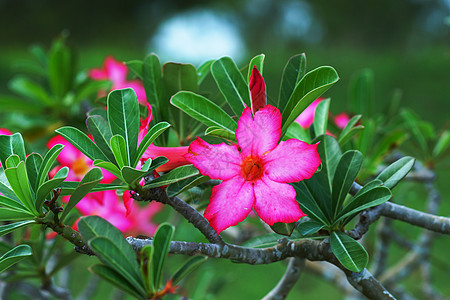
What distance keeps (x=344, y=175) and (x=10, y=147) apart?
1.02 ft

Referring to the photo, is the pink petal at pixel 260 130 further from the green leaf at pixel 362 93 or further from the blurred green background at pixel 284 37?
the blurred green background at pixel 284 37

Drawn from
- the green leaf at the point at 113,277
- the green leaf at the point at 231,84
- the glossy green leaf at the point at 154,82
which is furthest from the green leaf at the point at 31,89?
the green leaf at the point at 113,277

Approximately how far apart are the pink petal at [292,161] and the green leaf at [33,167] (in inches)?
7.6

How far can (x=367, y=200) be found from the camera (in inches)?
17.0

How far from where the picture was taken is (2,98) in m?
0.94

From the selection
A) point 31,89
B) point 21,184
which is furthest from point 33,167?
point 31,89

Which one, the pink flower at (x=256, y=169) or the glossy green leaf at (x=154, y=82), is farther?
the glossy green leaf at (x=154, y=82)

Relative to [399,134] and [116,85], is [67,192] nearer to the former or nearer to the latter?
[399,134]

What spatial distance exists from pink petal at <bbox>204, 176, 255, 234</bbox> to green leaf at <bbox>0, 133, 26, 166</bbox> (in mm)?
184

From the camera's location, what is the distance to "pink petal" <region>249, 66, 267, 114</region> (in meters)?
0.41

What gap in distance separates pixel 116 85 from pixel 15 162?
74cm

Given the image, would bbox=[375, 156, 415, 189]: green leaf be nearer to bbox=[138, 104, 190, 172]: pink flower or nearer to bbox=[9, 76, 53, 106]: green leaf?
bbox=[138, 104, 190, 172]: pink flower

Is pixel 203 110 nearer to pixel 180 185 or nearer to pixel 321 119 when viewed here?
pixel 180 185

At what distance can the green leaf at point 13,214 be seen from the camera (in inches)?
15.5
